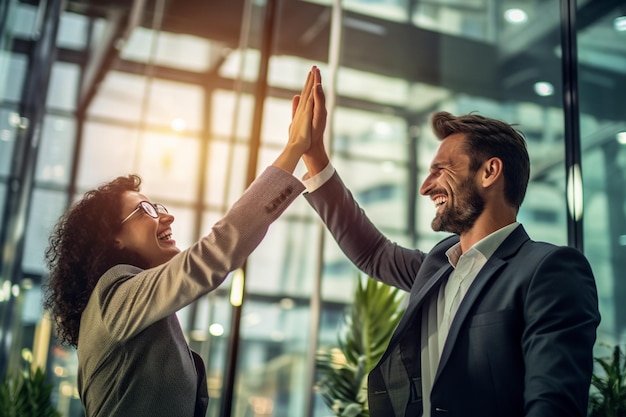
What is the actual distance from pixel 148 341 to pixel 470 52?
350 centimetres

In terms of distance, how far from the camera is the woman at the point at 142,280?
1.70m

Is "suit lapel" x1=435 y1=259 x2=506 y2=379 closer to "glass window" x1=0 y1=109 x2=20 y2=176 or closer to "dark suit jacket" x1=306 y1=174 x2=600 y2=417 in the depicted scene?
"dark suit jacket" x1=306 y1=174 x2=600 y2=417

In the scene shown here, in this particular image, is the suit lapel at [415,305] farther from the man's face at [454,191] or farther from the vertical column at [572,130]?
the vertical column at [572,130]

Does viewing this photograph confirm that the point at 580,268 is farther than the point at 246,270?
No

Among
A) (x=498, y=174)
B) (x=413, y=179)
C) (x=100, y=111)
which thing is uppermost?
(x=100, y=111)

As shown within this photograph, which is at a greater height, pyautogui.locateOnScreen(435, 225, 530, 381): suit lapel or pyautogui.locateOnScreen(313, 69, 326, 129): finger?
pyautogui.locateOnScreen(313, 69, 326, 129): finger

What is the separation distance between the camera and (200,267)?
65.9 inches

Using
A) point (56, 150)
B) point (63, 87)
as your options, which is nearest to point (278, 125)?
point (56, 150)

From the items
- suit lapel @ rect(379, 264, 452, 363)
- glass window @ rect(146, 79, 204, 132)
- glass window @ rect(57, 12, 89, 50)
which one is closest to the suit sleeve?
suit lapel @ rect(379, 264, 452, 363)

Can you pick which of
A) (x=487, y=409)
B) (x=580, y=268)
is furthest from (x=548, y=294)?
(x=487, y=409)

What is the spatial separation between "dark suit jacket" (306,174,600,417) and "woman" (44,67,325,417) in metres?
0.55

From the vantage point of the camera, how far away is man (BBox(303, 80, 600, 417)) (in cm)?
157

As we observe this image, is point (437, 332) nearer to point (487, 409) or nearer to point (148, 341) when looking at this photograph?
point (487, 409)

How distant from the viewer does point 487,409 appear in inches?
64.8
